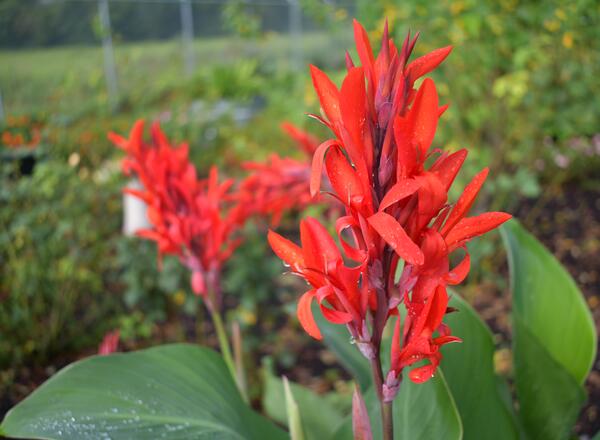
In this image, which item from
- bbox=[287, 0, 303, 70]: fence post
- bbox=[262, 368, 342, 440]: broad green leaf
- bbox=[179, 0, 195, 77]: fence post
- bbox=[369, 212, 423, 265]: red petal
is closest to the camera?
bbox=[369, 212, 423, 265]: red petal

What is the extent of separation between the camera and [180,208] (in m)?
1.28

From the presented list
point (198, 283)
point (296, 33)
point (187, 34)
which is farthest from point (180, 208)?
point (296, 33)

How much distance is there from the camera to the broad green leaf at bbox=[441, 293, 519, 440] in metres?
1.08

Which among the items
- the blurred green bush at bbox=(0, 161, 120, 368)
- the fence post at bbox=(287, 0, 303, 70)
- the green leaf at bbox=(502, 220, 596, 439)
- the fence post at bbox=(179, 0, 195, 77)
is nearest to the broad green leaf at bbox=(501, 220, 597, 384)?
the green leaf at bbox=(502, 220, 596, 439)

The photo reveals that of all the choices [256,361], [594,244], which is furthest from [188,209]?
[594,244]

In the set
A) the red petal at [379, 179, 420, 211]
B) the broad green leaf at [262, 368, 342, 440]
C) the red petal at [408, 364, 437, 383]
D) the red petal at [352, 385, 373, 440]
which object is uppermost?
the red petal at [379, 179, 420, 211]

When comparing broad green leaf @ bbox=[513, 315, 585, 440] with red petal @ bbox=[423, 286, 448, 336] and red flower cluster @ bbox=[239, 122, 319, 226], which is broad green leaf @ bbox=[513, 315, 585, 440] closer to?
red petal @ bbox=[423, 286, 448, 336]

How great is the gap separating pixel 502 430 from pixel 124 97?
27.4 feet

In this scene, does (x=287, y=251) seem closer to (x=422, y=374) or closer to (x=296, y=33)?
(x=422, y=374)

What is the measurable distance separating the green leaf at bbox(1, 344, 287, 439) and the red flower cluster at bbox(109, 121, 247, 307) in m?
0.25

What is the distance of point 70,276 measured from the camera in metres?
2.35

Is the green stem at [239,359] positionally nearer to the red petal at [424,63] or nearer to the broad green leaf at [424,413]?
the broad green leaf at [424,413]

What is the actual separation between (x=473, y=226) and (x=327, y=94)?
0.21m

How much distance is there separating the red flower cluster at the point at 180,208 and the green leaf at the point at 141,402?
0.25 metres
